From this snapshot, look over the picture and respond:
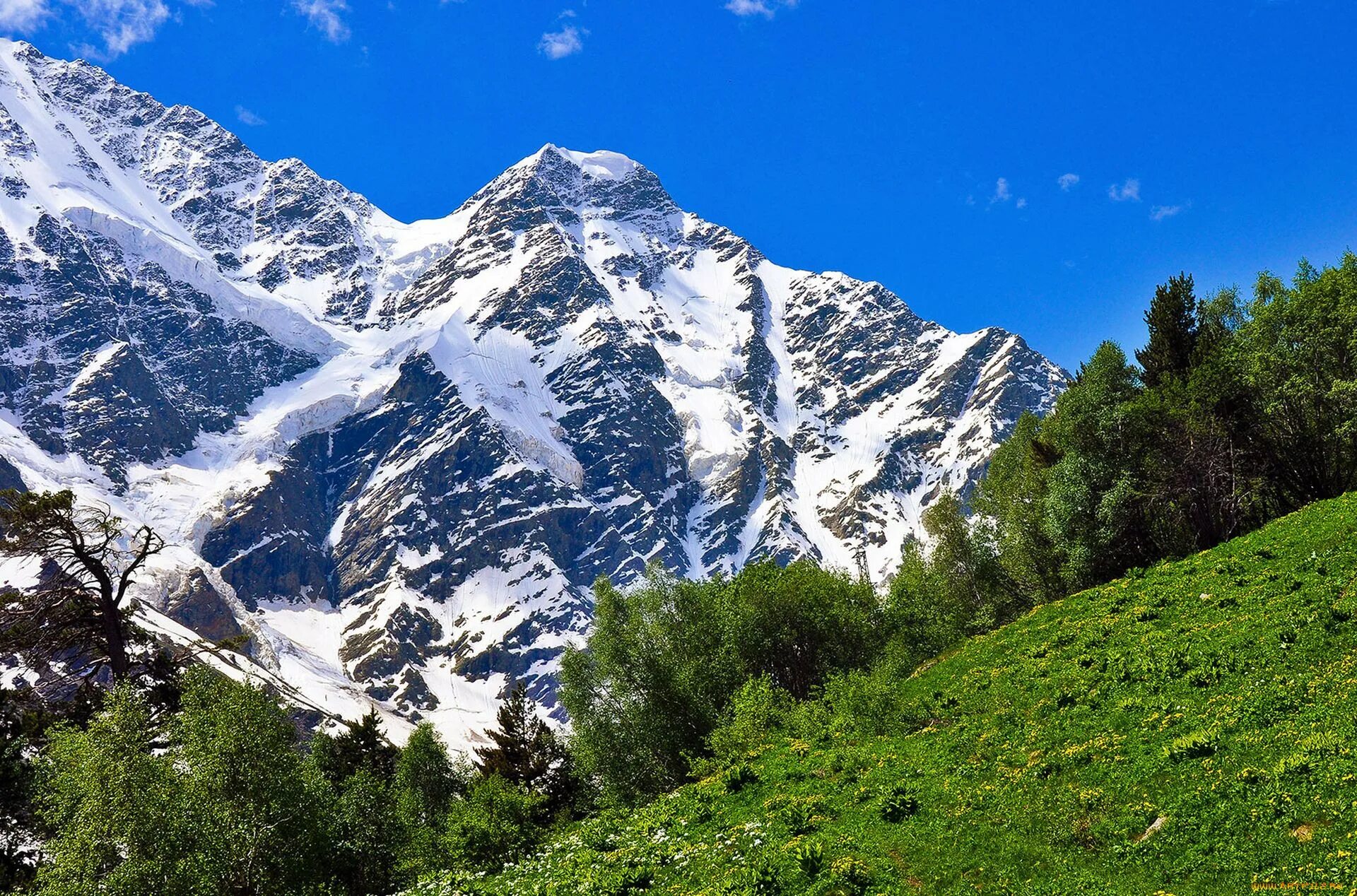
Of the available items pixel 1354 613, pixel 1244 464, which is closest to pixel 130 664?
pixel 1354 613

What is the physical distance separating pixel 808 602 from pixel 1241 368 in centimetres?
3091

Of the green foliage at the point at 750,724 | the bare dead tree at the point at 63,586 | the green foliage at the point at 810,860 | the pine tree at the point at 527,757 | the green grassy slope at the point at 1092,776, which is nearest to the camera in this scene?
the green grassy slope at the point at 1092,776

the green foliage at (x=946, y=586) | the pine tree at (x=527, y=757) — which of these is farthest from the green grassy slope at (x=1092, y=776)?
the pine tree at (x=527, y=757)

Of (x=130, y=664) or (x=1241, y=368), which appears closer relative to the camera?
(x=130, y=664)

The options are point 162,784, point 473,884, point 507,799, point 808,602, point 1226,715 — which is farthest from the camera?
point 808,602

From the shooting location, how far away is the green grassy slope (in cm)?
1537

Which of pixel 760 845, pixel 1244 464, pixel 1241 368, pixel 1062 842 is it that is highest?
pixel 1241 368

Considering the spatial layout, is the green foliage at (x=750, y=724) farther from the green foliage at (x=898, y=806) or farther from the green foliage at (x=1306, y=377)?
the green foliage at (x=1306, y=377)

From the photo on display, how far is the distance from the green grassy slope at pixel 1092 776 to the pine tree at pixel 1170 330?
1986 centimetres

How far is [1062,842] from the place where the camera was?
670 inches

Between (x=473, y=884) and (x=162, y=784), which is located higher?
(x=162, y=784)

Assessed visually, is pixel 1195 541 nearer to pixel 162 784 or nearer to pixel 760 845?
pixel 760 845

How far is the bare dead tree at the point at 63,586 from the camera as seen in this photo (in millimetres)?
29219

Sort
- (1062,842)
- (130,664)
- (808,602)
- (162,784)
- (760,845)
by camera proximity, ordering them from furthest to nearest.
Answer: (808,602) < (130,664) < (162,784) < (760,845) < (1062,842)
